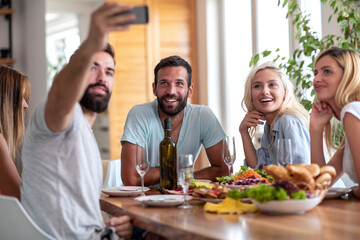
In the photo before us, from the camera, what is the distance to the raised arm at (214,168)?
2609 millimetres

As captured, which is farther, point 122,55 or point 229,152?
point 122,55

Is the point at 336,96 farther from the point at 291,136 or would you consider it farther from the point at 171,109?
the point at 171,109

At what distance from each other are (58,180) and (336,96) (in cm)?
126

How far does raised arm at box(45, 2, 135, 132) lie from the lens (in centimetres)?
131

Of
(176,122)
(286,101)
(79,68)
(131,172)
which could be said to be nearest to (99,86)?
(79,68)

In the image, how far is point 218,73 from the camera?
5.55 metres

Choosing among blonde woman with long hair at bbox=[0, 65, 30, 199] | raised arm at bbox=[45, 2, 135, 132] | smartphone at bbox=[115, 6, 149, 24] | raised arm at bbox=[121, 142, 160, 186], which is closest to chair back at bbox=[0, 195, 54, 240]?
raised arm at bbox=[45, 2, 135, 132]

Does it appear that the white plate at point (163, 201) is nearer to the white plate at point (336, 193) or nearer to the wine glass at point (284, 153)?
the wine glass at point (284, 153)

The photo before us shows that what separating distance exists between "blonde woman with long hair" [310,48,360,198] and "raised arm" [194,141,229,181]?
2.03 ft

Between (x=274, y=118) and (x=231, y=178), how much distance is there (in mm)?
782

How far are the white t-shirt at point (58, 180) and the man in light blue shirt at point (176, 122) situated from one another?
3.53ft

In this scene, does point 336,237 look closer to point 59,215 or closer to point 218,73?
point 59,215

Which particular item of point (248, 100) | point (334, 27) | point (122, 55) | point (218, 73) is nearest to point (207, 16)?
point (218, 73)

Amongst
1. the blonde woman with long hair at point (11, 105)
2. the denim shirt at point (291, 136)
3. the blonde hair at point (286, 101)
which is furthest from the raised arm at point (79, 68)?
the blonde hair at point (286, 101)
